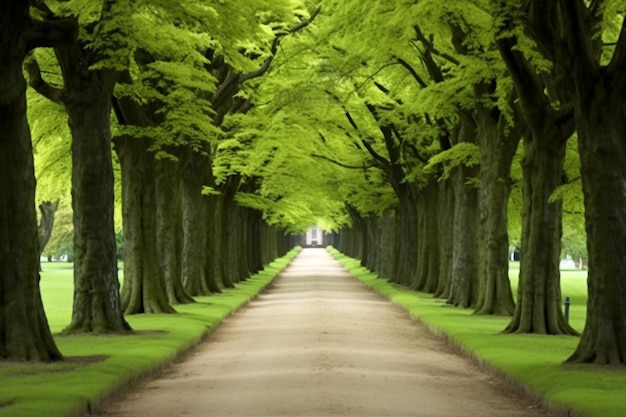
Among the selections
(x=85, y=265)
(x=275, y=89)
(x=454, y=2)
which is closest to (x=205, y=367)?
(x=85, y=265)

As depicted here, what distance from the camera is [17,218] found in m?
20.3

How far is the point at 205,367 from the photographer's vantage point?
71.9 feet

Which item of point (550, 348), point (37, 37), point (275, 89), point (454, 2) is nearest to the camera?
point (37, 37)

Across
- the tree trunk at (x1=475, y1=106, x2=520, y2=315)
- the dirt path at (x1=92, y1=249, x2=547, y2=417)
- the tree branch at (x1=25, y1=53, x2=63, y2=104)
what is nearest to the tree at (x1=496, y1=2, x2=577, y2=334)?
the dirt path at (x1=92, y1=249, x2=547, y2=417)

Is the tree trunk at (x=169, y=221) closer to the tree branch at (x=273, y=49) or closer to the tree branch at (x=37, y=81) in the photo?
the tree branch at (x=273, y=49)

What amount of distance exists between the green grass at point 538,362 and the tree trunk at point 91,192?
7.60m

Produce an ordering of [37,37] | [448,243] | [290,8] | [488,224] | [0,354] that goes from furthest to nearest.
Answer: [448,243] → [488,224] → [290,8] → [37,37] → [0,354]

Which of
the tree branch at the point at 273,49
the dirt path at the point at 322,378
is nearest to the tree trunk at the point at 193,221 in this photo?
the tree branch at the point at 273,49

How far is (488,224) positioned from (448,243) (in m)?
11.6

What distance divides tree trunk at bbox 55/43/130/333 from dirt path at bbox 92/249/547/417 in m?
2.52

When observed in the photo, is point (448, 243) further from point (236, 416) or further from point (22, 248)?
point (236, 416)

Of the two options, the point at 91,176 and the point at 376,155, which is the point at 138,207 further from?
the point at 376,155

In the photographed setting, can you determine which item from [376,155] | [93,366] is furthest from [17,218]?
[376,155]

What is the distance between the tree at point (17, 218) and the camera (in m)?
20.1
